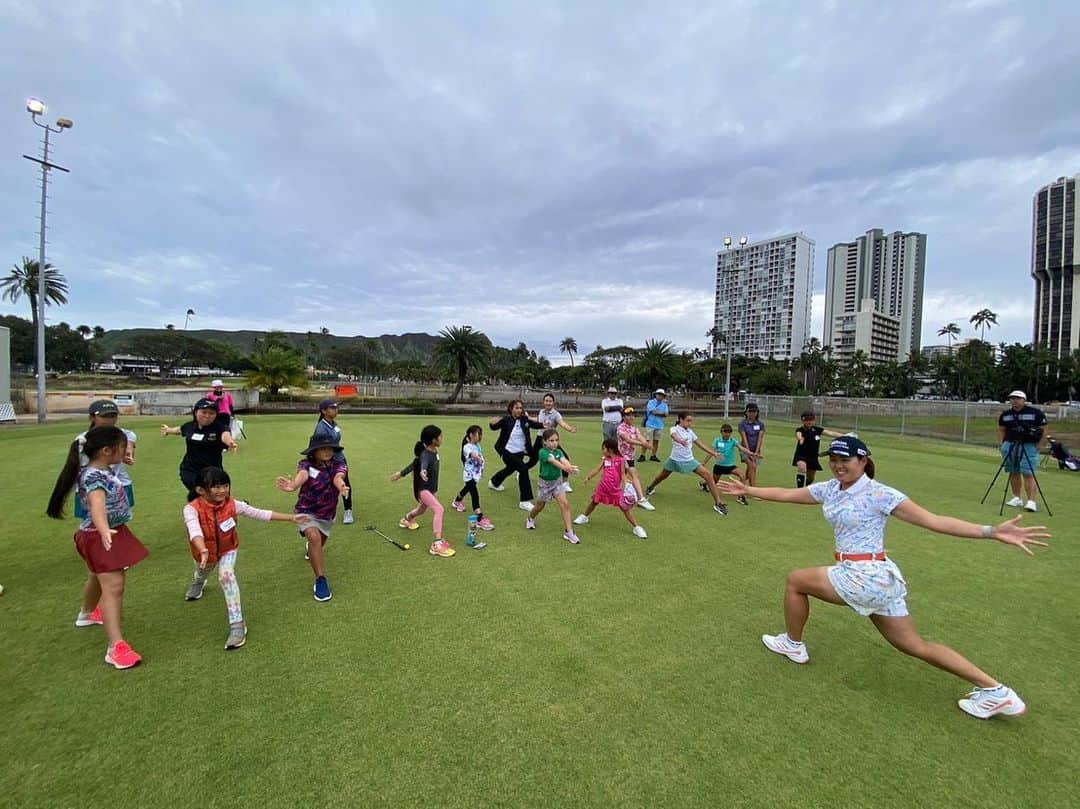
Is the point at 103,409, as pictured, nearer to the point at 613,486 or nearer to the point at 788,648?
the point at 613,486

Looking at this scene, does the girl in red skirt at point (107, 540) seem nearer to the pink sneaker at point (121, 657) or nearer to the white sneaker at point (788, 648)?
the pink sneaker at point (121, 657)

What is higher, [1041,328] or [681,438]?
[1041,328]

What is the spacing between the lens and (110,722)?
301 cm

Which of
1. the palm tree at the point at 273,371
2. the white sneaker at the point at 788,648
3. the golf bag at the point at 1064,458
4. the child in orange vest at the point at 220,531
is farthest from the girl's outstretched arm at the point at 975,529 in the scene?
the palm tree at the point at 273,371

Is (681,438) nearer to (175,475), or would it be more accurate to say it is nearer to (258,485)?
(258,485)

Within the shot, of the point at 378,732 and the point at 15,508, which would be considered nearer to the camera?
the point at 378,732

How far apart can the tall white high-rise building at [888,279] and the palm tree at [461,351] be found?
14424 centimetres

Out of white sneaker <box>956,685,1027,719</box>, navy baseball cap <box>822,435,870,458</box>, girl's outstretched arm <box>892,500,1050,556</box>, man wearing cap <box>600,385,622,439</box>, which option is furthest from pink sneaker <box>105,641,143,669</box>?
man wearing cap <box>600,385,622,439</box>

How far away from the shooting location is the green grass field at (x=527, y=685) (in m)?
2.61

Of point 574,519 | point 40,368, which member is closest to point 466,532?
point 574,519

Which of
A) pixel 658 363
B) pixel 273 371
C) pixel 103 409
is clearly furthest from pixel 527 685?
pixel 658 363

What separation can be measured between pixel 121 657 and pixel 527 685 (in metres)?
2.93

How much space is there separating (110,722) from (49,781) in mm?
453

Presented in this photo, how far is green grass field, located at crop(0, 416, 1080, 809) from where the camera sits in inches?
103
